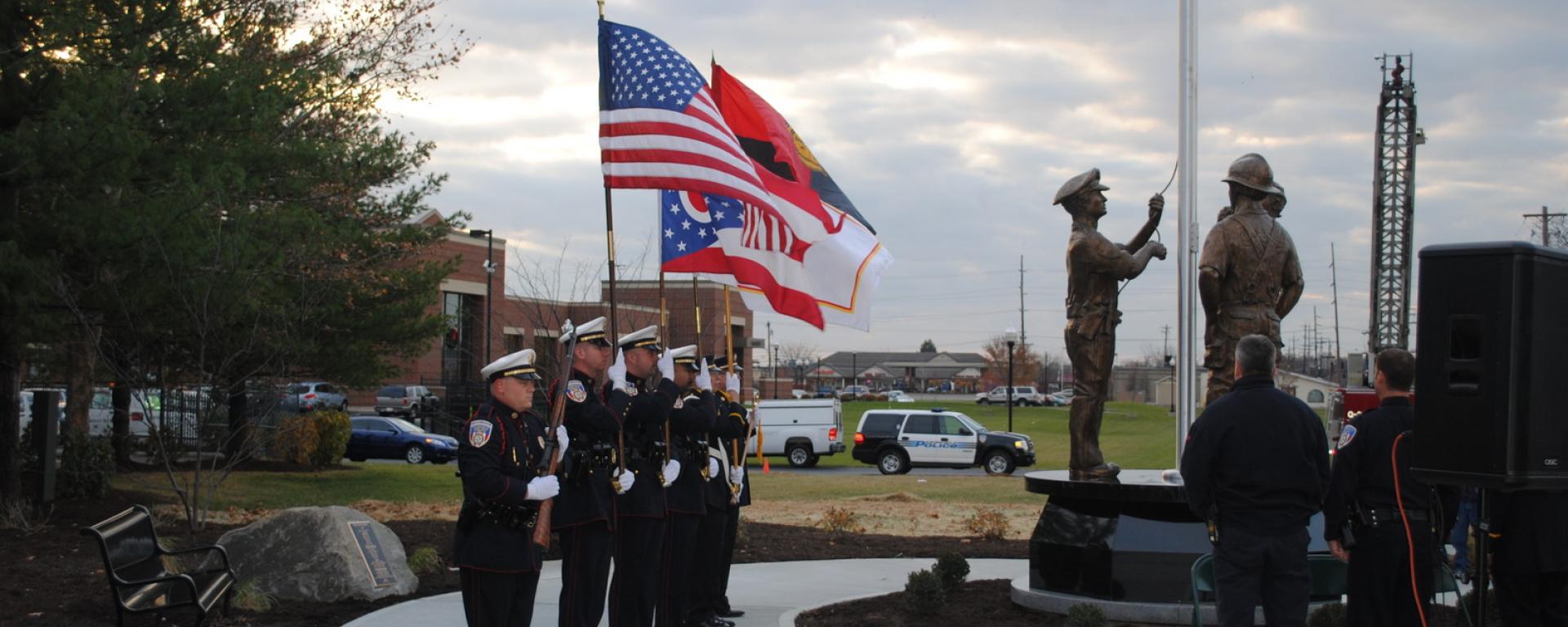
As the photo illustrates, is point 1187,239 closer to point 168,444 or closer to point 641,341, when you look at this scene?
point 641,341

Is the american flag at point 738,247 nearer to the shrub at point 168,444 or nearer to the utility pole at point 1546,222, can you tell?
the shrub at point 168,444

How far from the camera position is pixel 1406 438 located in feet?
21.3

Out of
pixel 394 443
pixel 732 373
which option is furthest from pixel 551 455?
pixel 394 443

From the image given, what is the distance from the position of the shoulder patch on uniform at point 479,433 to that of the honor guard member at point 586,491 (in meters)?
0.93

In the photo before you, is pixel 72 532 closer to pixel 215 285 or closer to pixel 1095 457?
pixel 215 285

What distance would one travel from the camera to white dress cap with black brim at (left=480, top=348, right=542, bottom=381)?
6266 millimetres

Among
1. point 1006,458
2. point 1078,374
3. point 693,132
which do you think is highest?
point 693,132

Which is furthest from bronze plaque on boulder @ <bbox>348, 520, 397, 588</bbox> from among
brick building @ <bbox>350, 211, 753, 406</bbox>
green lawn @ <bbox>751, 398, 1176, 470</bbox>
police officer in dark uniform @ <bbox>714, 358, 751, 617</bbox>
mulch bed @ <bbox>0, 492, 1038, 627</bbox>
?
brick building @ <bbox>350, 211, 753, 406</bbox>

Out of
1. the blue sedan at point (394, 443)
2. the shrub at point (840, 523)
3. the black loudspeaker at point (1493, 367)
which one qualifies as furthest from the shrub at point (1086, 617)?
the blue sedan at point (394, 443)

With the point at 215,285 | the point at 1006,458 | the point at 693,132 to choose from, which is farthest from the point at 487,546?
the point at 1006,458

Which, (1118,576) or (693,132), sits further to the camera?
(693,132)

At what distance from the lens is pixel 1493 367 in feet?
15.9

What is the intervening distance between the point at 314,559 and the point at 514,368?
4524 mm

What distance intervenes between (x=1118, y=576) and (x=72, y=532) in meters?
10.3
